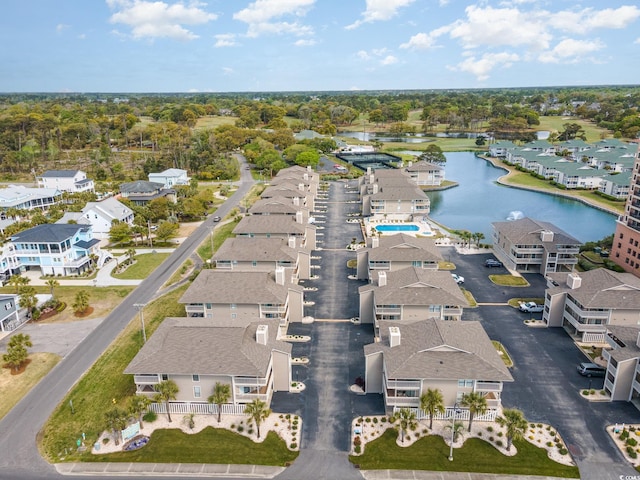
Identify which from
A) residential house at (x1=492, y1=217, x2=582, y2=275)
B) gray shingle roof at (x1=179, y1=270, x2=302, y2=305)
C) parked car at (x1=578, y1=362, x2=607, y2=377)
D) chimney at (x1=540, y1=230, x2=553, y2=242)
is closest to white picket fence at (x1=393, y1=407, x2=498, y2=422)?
parked car at (x1=578, y1=362, x2=607, y2=377)

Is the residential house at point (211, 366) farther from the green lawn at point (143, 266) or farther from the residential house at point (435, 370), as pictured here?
the green lawn at point (143, 266)

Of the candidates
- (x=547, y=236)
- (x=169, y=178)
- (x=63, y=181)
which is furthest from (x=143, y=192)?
(x=547, y=236)

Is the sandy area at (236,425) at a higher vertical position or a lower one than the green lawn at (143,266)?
lower

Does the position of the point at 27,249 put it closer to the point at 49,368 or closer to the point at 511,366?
the point at 49,368

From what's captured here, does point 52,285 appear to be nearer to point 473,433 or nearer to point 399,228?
point 473,433

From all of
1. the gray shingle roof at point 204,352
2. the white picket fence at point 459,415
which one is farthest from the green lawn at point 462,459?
the gray shingle roof at point 204,352

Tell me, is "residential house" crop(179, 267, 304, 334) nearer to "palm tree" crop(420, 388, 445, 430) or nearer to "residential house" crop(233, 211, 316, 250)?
"residential house" crop(233, 211, 316, 250)

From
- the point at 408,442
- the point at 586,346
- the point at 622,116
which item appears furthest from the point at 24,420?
the point at 622,116
